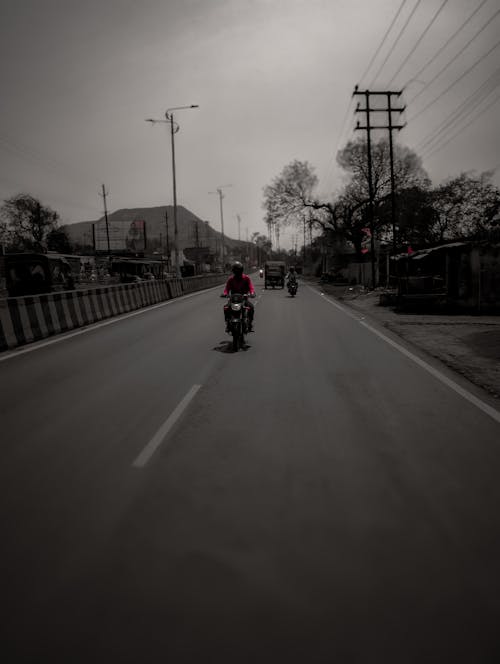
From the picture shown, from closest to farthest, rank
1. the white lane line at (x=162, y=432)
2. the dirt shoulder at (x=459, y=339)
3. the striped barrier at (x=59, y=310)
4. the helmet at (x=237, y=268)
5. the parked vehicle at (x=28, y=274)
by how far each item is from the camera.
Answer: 1. the white lane line at (x=162, y=432)
2. the dirt shoulder at (x=459, y=339)
3. the helmet at (x=237, y=268)
4. the striped barrier at (x=59, y=310)
5. the parked vehicle at (x=28, y=274)

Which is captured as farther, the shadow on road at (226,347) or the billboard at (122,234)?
the billboard at (122,234)

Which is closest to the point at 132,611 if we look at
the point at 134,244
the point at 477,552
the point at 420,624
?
the point at 420,624

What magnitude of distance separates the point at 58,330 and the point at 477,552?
41.8 ft

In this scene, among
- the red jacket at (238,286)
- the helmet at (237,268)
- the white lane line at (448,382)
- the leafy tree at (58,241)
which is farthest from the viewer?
the leafy tree at (58,241)

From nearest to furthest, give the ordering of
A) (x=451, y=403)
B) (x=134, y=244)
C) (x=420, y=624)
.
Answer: (x=420, y=624) → (x=451, y=403) → (x=134, y=244)

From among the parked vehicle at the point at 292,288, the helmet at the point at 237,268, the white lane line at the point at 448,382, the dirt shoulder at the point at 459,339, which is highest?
the helmet at the point at 237,268

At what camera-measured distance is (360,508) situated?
350 centimetres

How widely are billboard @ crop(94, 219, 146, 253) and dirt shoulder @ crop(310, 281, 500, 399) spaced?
90.9 metres

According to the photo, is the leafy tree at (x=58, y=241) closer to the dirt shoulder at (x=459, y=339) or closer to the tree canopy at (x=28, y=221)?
the tree canopy at (x=28, y=221)

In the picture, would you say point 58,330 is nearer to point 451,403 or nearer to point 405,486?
point 451,403

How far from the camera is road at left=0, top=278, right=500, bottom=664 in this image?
90.4 inches

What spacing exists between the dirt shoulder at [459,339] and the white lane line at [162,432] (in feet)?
13.2

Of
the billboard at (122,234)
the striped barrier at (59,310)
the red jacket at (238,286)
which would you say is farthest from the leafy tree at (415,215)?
the billboard at (122,234)

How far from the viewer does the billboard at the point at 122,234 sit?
104938 millimetres
